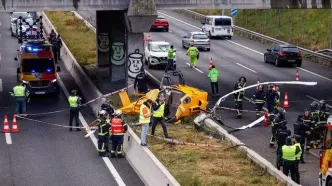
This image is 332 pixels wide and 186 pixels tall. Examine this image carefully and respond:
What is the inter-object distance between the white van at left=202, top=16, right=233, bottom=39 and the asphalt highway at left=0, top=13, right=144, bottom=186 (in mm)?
27715

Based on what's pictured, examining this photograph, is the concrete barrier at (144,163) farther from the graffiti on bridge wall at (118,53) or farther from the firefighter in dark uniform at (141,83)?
the graffiti on bridge wall at (118,53)

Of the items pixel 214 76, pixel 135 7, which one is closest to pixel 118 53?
pixel 135 7

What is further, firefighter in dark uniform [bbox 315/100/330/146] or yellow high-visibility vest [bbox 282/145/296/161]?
firefighter in dark uniform [bbox 315/100/330/146]

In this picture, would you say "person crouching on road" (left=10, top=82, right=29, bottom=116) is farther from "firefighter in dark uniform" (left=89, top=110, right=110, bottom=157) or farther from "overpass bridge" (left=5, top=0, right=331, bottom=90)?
"firefighter in dark uniform" (left=89, top=110, right=110, bottom=157)

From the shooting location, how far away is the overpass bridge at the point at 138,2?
36.0 meters

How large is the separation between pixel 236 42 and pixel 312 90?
22.5 metres

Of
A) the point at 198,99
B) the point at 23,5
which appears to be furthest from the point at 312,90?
the point at 23,5

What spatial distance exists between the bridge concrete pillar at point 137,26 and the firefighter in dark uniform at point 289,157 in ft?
55.8

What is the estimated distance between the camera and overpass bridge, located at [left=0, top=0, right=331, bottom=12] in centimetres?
3597

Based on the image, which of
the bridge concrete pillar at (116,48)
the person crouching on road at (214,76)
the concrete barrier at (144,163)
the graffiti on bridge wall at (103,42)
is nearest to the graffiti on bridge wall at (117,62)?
the bridge concrete pillar at (116,48)

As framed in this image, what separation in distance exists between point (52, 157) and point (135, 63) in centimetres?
1269

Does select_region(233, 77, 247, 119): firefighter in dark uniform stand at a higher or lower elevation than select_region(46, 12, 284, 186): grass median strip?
higher

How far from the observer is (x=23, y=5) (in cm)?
3597

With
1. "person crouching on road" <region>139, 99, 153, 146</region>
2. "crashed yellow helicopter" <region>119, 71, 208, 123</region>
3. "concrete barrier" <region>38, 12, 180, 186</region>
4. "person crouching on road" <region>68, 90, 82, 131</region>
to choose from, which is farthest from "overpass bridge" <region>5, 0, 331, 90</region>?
"person crouching on road" <region>139, 99, 153, 146</region>
